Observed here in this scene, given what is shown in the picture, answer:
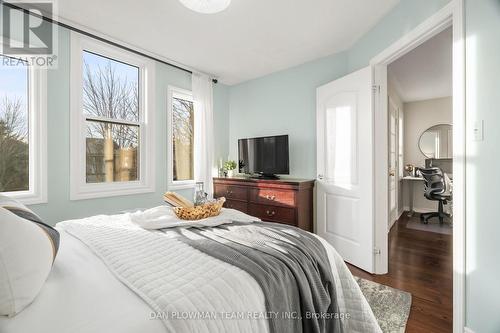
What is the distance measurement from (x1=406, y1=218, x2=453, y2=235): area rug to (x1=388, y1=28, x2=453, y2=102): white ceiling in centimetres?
257

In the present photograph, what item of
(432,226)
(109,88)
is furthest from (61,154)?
(432,226)

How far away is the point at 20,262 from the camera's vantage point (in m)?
0.71

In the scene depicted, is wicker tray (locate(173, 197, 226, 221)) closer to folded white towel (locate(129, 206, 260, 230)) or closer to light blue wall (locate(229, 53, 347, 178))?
folded white towel (locate(129, 206, 260, 230))

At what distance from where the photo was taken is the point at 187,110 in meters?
3.65

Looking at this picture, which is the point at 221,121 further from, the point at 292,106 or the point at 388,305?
the point at 388,305

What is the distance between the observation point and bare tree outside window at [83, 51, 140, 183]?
104 inches

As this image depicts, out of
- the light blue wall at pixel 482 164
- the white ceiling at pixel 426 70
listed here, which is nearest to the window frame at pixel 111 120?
the light blue wall at pixel 482 164

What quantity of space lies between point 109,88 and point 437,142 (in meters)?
6.26

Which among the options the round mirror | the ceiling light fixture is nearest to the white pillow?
the ceiling light fixture

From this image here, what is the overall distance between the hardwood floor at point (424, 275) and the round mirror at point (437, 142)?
2.29 meters

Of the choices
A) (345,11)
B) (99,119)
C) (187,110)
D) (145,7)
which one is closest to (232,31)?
(145,7)

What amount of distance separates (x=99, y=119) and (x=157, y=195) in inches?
45.5

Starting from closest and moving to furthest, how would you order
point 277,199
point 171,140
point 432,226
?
point 277,199 → point 171,140 → point 432,226

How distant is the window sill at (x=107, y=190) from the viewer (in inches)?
97.6
